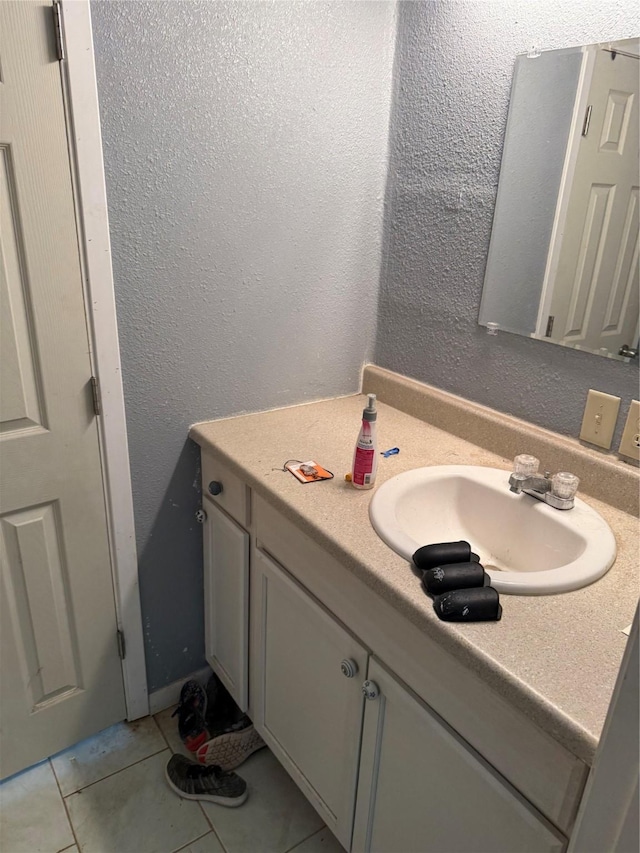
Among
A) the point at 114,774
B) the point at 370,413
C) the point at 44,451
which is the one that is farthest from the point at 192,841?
the point at 370,413

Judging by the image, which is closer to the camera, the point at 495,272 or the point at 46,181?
the point at 46,181

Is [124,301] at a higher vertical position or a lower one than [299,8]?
lower

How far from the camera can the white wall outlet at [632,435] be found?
1.14 metres

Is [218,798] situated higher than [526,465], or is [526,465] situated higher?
[526,465]

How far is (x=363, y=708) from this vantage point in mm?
1107

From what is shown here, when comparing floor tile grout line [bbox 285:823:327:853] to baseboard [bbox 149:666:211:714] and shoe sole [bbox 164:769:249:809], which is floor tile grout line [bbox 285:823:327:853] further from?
baseboard [bbox 149:666:211:714]

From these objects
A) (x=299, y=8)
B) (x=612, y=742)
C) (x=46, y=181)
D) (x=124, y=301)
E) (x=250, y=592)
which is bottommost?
(x=250, y=592)

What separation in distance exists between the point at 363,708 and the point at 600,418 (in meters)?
0.73

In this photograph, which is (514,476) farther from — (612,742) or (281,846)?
(281,846)

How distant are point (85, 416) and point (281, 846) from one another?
1097 mm

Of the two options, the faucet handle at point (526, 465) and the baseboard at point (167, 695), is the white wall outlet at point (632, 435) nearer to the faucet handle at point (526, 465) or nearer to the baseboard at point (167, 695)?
the faucet handle at point (526, 465)

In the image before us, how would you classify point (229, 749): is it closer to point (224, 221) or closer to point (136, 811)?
point (136, 811)

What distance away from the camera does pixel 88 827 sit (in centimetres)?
142

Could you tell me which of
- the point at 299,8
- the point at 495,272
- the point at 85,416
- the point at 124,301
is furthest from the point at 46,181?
the point at 495,272
